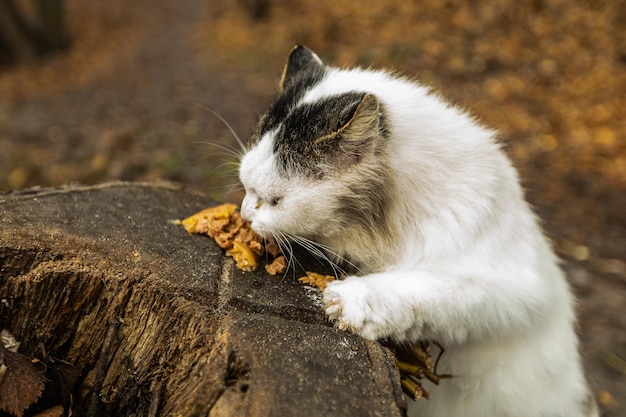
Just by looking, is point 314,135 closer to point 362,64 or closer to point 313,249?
point 313,249

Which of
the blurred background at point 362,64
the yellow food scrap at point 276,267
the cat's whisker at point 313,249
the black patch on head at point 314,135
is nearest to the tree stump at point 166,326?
the yellow food scrap at point 276,267

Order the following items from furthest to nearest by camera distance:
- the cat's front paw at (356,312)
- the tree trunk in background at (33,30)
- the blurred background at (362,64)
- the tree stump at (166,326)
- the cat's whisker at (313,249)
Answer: the tree trunk in background at (33,30) < the blurred background at (362,64) < the cat's whisker at (313,249) < the cat's front paw at (356,312) < the tree stump at (166,326)

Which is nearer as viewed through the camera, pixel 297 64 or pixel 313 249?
pixel 313 249

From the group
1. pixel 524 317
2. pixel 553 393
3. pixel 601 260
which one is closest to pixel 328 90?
pixel 524 317

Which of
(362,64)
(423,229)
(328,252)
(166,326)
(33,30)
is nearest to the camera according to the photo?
(166,326)

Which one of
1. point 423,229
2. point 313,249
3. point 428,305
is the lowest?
point 313,249

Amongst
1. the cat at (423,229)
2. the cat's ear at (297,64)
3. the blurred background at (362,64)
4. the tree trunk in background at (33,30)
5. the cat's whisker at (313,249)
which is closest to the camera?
the cat at (423,229)

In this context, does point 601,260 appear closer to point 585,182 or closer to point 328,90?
point 585,182

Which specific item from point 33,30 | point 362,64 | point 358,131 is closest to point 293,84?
point 358,131

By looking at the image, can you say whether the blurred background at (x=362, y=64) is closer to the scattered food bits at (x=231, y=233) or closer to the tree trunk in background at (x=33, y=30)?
the tree trunk in background at (x=33, y=30)
